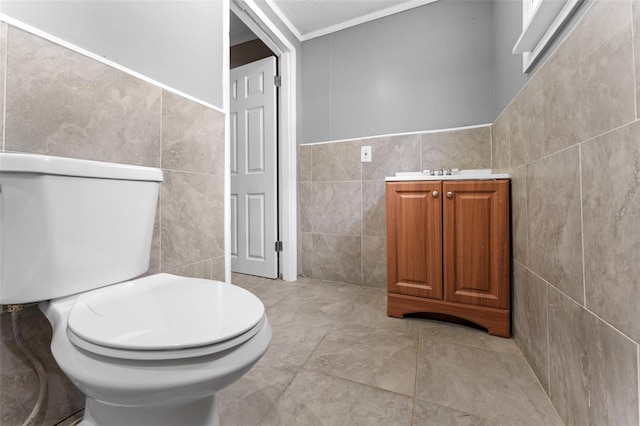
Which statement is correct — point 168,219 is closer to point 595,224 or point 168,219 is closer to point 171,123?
point 171,123

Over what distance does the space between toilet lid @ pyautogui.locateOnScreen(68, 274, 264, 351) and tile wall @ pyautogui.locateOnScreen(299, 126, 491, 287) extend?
1.40 m

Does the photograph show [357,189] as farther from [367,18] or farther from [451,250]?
[367,18]

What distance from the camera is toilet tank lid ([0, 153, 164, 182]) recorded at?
62cm

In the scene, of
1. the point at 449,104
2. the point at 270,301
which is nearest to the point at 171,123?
the point at 270,301

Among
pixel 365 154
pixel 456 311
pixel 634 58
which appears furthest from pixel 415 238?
pixel 634 58

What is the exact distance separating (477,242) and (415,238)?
0.29 m

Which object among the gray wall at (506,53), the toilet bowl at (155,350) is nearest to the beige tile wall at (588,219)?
the gray wall at (506,53)

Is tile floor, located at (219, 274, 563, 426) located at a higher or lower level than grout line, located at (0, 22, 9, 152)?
lower

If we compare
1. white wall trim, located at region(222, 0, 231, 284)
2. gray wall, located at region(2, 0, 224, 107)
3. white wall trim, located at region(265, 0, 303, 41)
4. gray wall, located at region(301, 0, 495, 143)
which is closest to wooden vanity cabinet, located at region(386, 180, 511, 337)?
gray wall, located at region(301, 0, 495, 143)

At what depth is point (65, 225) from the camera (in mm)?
701

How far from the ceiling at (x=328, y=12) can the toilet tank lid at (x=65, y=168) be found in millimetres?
1737

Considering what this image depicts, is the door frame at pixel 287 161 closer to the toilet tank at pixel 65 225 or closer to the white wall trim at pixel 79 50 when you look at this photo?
the white wall trim at pixel 79 50

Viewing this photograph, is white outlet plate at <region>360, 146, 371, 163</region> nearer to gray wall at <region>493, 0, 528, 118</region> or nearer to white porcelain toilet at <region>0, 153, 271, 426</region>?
gray wall at <region>493, 0, 528, 118</region>

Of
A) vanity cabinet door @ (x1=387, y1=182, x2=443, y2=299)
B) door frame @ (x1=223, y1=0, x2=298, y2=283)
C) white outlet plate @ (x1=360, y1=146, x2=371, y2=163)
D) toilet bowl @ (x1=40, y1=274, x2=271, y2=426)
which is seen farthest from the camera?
door frame @ (x1=223, y1=0, x2=298, y2=283)
